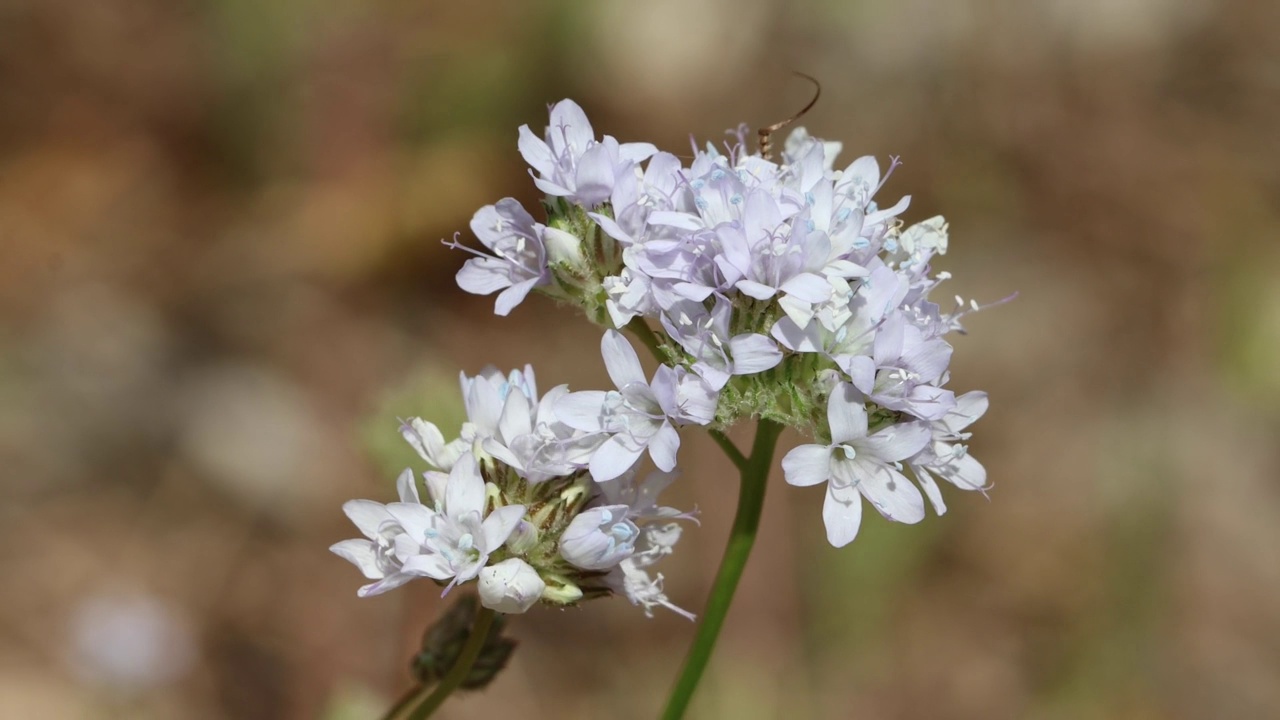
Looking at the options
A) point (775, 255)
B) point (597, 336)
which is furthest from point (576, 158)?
point (597, 336)

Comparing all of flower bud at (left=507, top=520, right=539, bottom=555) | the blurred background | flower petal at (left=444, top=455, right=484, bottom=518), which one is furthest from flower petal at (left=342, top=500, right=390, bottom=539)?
→ the blurred background

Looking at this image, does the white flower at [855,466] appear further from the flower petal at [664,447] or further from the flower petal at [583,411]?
the flower petal at [583,411]

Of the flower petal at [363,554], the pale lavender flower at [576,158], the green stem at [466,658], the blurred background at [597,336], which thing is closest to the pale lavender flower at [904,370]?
A: the pale lavender flower at [576,158]

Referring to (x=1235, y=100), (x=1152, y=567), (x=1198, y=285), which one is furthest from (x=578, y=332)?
(x=1235, y=100)

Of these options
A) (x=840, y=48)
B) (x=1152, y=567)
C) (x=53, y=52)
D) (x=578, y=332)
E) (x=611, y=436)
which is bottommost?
(x=611, y=436)

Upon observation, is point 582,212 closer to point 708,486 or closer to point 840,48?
point 708,486

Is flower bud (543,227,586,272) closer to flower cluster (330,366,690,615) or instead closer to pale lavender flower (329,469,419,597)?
flower cluster (330,366,690,615)

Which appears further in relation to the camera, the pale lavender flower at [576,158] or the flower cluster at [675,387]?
the pale lavender flower at [576,158]

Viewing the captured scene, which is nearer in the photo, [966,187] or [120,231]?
[120,231]
